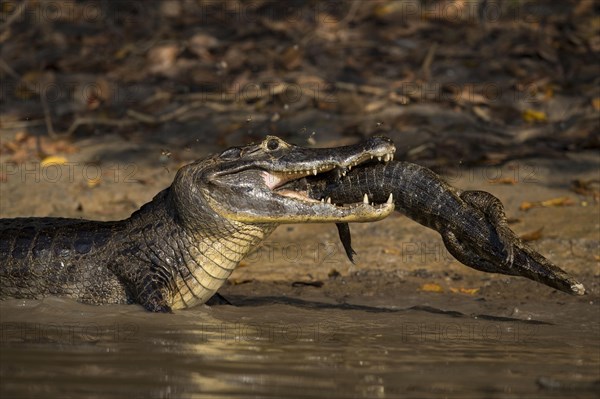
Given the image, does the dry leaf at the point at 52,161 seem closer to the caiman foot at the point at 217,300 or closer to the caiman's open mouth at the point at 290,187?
the caiman foot at the point at 217,300

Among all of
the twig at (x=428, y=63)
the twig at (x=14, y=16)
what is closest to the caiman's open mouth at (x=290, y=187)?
the twig at (x=428, y=63)

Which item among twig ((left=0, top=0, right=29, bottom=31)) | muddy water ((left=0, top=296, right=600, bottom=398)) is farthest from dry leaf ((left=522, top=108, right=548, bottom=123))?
twig ((left=0, top=0, right=29, bottom=31))

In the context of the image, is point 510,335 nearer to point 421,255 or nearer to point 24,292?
point 421,255

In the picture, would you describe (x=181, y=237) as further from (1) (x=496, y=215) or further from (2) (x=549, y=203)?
(2) (x=549, y=203)

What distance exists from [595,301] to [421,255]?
148cm

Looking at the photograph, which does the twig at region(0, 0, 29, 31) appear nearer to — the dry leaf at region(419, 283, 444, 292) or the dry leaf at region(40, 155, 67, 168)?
the dry leaf at region(40, 155, 67, 168)

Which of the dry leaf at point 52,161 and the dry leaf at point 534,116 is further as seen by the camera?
the dry leaf at point 534,116

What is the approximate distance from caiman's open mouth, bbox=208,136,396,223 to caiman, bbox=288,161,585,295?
3.5 inches

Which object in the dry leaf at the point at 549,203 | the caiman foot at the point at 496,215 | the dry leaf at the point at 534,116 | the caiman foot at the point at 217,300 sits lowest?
the dry leaf at the point at 534,116

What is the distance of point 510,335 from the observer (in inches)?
245

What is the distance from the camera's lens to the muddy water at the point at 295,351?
474 centimetres

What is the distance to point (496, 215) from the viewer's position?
6555 millimetres

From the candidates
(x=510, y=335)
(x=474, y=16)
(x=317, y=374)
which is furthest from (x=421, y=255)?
(x=474, y=16)

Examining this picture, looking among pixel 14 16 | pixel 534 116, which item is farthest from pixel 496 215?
pixel 14 16
